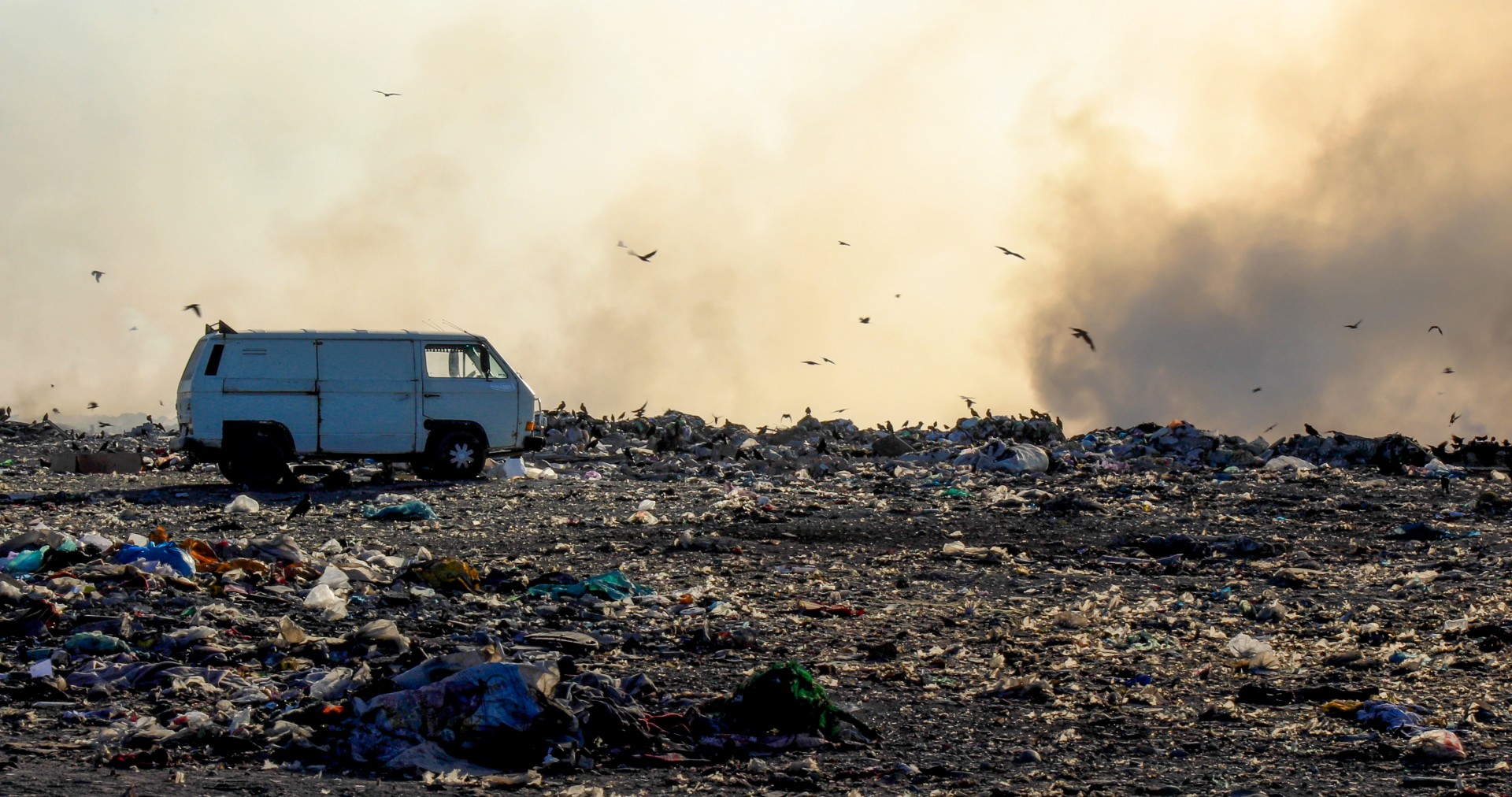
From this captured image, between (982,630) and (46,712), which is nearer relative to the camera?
(46,712)

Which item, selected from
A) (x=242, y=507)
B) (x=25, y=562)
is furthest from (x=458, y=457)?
(x=25, y=562)

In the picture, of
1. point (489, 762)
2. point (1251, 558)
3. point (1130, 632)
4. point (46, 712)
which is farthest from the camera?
point (1251, 558)

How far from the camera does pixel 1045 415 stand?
867 inches

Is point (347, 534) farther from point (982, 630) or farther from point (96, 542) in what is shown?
point (982, 630)

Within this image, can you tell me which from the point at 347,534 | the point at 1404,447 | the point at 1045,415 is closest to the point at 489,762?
the point at 347,534

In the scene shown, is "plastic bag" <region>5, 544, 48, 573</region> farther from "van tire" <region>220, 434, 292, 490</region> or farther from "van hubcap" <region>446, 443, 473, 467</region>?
"van hubcap" <region>446, 443, 473, 467</region>

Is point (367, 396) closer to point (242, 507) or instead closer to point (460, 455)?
point (460, 455)

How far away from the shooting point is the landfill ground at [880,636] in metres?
4.59

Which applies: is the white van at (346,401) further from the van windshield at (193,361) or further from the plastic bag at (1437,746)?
the plastic bag at (1437,746)

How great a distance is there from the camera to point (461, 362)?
575 inches

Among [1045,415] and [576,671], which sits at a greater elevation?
[1045,415]

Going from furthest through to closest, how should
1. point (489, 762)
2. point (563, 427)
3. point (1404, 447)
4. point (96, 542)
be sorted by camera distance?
1. point (563, 427)
2. point (1404, 447)
3. point (96, 542)
4. point (489, 762)

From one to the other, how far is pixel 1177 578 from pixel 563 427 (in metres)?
13.9

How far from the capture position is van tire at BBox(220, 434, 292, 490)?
1382cm
